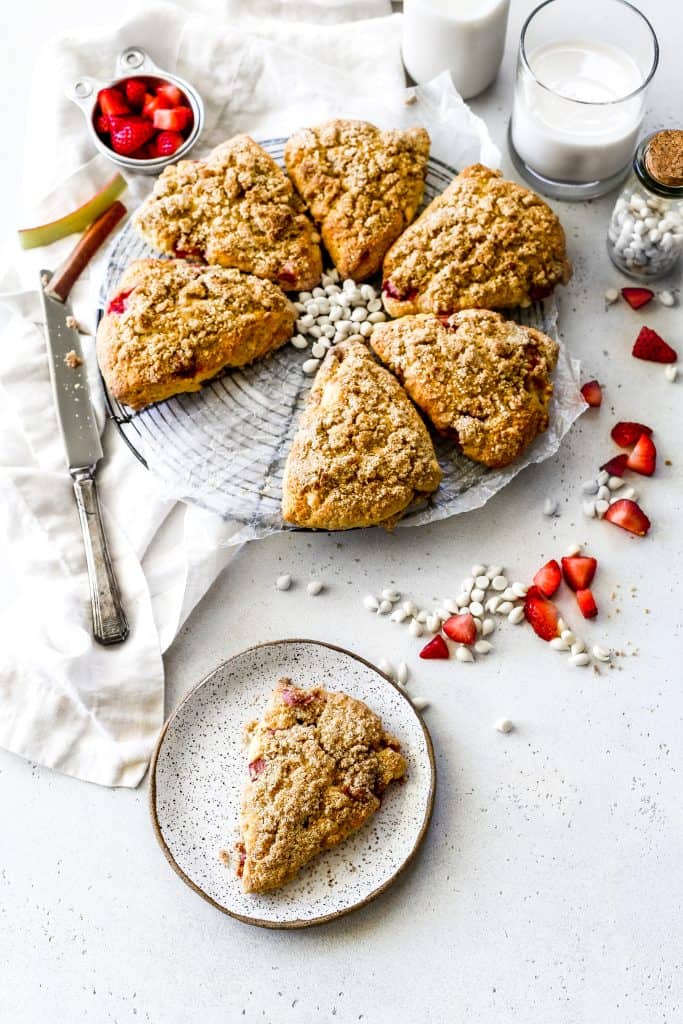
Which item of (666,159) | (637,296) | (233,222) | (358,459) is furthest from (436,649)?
(666,159)

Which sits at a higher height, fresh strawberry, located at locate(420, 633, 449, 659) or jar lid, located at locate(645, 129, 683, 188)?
jar lid, located at locate(645, 129, 683, 188)

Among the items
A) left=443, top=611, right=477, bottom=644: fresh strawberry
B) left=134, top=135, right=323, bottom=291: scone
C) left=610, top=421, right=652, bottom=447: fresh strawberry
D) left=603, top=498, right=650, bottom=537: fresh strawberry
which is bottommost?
left=443, top=611, right=477, bottom=644: fresh strawberry

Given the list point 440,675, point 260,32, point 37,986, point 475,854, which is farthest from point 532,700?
point 260,32

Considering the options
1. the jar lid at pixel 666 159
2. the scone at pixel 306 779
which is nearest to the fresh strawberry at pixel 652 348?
the jar lid at pixel 666 159

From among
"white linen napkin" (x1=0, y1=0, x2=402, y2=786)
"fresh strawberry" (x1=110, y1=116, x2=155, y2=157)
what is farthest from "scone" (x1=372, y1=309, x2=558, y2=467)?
"fresh strawberry" (x1=110, y1=116, x2=155, y2=157)

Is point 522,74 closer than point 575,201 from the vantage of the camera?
Yes

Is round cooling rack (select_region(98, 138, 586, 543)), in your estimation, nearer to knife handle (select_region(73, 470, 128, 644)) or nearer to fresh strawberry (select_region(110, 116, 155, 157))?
knife handle (select_region(73, 470, 128, 644))

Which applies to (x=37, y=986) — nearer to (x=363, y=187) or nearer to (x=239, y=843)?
(x=239, y=843)
